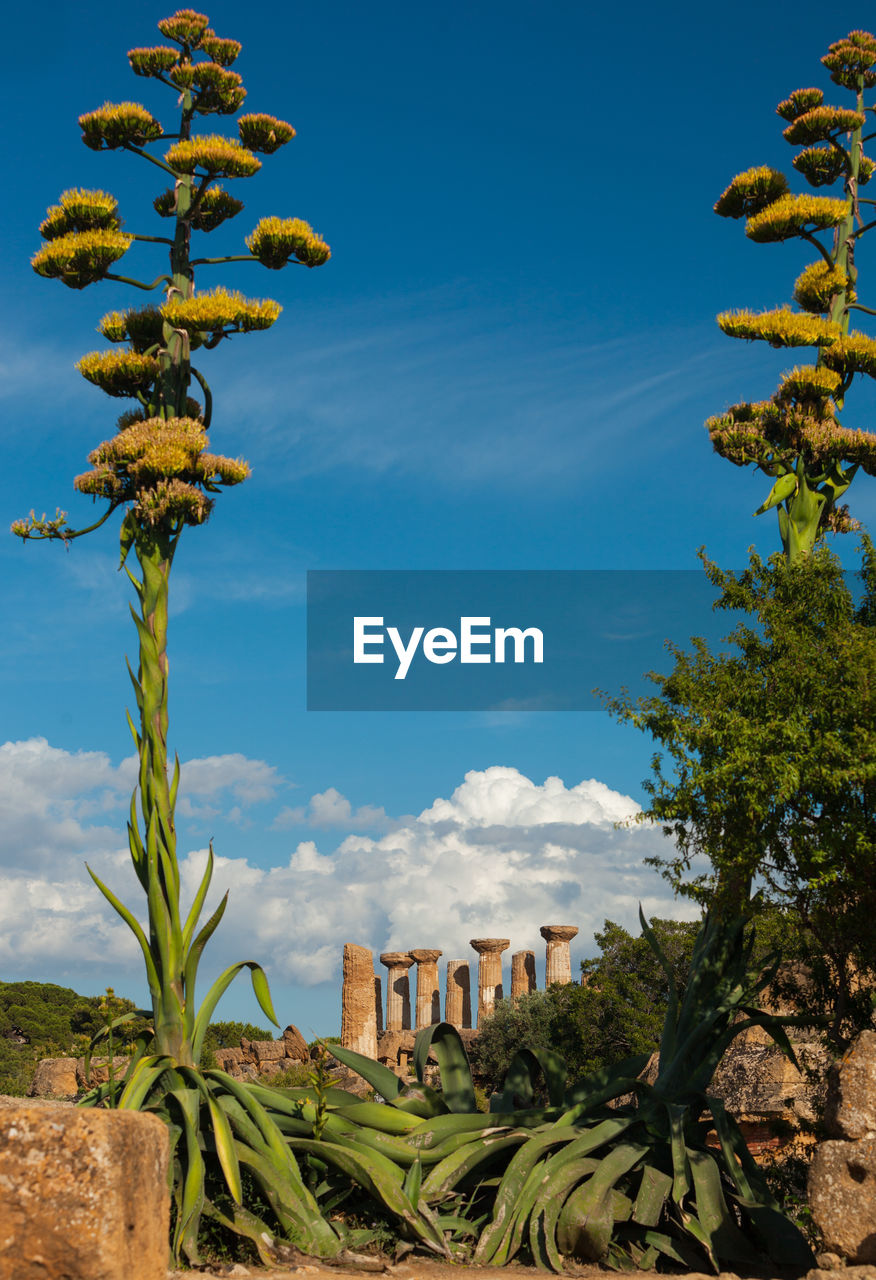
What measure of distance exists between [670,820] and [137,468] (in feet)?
16.9

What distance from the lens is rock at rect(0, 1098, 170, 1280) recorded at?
5.26m

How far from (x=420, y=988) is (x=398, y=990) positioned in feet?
3.51

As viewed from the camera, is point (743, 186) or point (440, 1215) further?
point (743, 186)

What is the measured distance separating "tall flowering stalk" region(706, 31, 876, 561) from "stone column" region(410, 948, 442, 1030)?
96.9ft

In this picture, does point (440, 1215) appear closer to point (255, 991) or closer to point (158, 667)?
point (255, 991)

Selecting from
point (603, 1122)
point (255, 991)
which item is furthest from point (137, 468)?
point (603, 1122)

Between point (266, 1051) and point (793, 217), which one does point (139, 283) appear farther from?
point (266, 1051)

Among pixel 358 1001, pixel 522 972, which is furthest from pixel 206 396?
pixel 522 972

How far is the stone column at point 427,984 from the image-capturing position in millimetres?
38812

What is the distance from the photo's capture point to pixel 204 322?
1053 centimetres

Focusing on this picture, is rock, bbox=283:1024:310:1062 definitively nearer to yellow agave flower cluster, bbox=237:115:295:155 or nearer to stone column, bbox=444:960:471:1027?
stone column, bbox=444:960:471:1027

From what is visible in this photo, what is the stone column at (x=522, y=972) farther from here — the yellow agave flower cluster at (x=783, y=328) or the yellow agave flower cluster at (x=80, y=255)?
the yellow agave flower cluster at (x=80, y=255)

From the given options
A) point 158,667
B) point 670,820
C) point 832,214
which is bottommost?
point 670,820

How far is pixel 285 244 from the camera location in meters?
11.1
